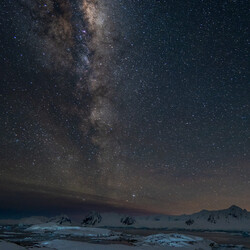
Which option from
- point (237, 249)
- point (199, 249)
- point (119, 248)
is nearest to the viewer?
point (119, 248)

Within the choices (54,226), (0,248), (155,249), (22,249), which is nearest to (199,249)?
(155,249)

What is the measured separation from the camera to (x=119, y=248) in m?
15.6

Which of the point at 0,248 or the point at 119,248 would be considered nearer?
the point at 0,248

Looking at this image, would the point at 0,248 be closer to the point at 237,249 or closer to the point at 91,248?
the point at 91,248

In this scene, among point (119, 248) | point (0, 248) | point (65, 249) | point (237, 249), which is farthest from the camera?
point (237, 249)

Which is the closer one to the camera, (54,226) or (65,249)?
(65,249)

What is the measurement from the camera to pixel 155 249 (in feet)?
54.3

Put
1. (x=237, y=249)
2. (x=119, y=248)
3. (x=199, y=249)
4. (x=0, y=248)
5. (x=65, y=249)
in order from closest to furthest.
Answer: (x=0, y=248), (x=65, y=249), (x=119, y=248), (x=199, y=249), (x=237, y=249)

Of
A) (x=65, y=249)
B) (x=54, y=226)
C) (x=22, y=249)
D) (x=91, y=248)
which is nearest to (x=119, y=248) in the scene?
(x=91, y=248)

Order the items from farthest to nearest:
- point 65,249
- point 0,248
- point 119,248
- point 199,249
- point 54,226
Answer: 1. point 54,226
2. point 199,249
3. point 119,248
4. point 65,249
5. point 0,248

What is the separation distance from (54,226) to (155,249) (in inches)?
1789

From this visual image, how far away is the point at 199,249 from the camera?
18.7m

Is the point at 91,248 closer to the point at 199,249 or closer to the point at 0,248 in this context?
Result: the point at 0,248

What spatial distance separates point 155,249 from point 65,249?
7028 millimetres
